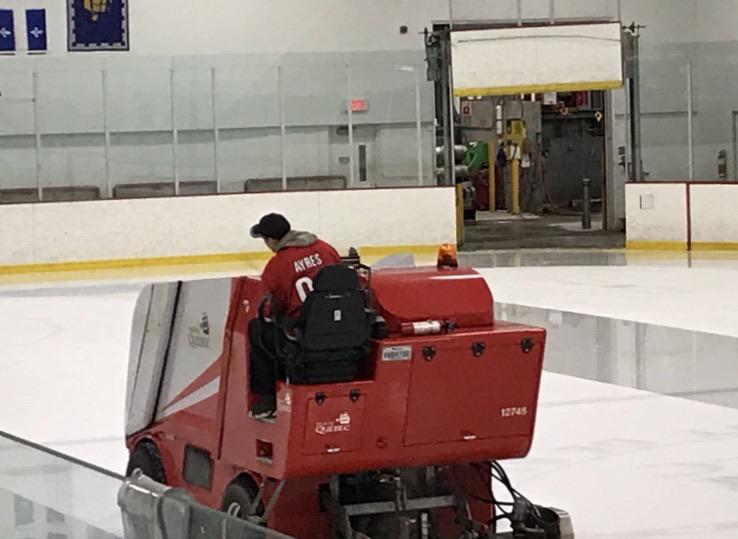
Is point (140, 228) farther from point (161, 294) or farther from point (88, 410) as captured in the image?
point (161, 294)

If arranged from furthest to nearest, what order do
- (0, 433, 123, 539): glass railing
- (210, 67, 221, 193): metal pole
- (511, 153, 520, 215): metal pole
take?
(511, 153, 520, 215): metal pole → (210, 67, 221, 193): metal pole → (0, 433, 123, 539): glass railing

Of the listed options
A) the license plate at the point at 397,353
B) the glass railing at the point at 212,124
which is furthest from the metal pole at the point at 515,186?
the license plate at the point at 397,353

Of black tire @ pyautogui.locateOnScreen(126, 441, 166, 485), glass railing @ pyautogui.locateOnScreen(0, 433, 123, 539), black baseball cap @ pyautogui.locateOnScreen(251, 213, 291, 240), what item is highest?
black baseball cap @ pyautogui.locateOnScreen(251, 213, 291, 240)

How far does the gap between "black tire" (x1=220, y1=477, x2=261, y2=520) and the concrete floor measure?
13643 millimetres

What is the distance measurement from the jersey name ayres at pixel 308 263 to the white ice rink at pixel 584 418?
43.5 inches

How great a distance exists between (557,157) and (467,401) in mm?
21704

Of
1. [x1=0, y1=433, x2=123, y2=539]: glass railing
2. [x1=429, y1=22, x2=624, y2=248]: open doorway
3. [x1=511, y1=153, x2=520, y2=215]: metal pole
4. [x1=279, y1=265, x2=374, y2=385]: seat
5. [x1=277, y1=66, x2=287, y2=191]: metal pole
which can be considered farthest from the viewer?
[x1=511, y1=153, x2=520, y2=215]: metal pole

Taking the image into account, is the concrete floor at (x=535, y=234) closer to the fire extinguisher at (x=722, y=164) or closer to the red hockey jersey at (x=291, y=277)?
the fire extinguisher at (x=722, y=164)

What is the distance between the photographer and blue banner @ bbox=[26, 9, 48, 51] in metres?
18.0

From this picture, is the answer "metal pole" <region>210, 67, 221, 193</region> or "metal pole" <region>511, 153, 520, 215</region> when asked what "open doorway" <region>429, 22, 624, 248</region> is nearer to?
"metal pole" <region>511, 153, 520, 215</region>

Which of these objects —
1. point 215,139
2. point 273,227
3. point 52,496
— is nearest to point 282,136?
point 215,139

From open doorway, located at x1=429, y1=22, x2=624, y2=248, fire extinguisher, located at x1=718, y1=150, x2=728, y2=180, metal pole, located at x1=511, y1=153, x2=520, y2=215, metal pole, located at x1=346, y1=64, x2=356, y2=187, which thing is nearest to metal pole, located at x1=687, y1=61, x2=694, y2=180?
fire extinguisher, located at x1=718, y1=150, x2=728, y2=180

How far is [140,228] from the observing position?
17.0m

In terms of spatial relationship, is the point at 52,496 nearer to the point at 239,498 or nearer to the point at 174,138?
the point at 239,498
